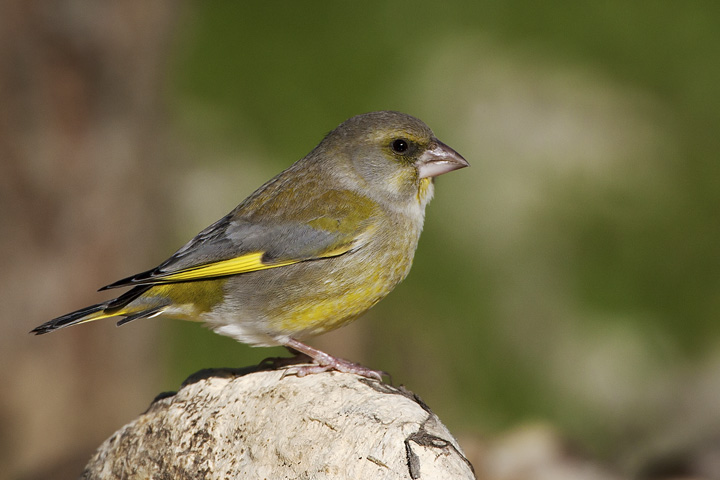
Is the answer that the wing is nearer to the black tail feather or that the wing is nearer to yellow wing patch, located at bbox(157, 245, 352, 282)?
yellow wing patch, located at bbox(157, 245, 352, 282)

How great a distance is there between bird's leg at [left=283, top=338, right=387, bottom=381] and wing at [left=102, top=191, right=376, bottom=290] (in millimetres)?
380

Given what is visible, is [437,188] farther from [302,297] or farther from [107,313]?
[107,313]

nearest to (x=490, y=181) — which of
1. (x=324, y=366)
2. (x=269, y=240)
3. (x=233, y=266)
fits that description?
(x=269, y=240)

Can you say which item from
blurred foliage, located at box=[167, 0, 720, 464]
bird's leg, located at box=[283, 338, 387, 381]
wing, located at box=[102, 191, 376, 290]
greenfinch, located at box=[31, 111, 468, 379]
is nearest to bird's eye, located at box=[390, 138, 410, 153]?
greenfinch, located at box=[31, 111, 468, 379]

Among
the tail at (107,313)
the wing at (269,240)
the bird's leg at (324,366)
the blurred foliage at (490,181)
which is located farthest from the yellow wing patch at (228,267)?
the blurred foliage at (490,181)

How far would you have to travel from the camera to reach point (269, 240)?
4.36 meters

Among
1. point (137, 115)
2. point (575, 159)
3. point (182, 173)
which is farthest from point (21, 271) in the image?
point (575, 159)

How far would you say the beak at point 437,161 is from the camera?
4559mm

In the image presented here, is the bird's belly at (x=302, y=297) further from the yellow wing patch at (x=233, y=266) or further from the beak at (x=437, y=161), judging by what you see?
the beak at (x=437, y=161)

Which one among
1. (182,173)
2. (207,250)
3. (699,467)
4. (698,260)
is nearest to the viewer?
(207,250)

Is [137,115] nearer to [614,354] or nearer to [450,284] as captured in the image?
[450,284]

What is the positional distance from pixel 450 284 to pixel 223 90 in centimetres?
292

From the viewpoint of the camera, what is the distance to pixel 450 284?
833 centimetres

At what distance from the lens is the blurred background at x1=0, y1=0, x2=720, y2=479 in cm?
710
